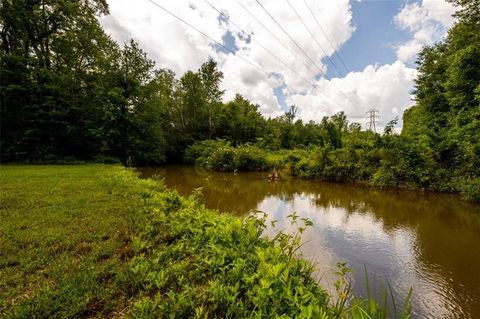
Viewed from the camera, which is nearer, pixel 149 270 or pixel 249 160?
pixel 149 270

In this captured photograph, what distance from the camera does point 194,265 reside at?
8.95 ft

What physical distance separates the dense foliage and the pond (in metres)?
2.37

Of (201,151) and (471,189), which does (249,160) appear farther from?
(471,189)

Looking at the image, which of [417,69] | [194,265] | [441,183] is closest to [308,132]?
[417,69]

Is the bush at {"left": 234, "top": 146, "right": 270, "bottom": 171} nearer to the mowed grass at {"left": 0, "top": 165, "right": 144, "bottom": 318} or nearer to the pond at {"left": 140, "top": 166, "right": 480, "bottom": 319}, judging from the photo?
the pond at {"left": 140, "top": 166, "right": 480, "bottom": 319}

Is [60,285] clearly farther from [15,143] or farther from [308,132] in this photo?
[308,132]

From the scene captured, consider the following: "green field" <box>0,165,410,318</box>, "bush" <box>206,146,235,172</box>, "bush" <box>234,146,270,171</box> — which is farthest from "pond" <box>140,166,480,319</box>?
"bush" <box>206,146,235,172</box>

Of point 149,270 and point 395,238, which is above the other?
point 149,270

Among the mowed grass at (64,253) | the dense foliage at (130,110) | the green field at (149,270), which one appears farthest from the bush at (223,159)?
the green field at (149,270)

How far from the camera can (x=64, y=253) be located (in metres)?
2.94

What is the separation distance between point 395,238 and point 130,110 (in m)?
21.6

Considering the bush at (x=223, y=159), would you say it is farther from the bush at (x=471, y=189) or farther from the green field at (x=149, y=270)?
the green field at (x=149, y=270)

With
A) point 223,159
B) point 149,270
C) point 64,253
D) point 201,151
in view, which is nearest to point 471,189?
point 149,270

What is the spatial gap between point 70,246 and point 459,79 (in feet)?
59.8
